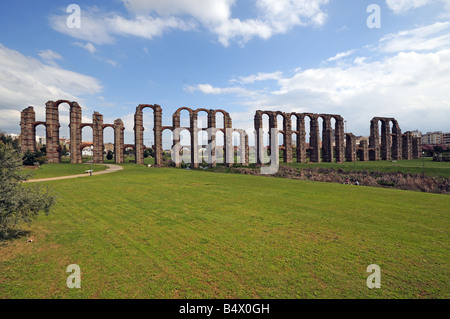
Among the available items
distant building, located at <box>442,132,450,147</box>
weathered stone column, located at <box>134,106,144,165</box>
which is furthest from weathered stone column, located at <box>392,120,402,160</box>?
distant building, located at <box>442,132,450,147</box>

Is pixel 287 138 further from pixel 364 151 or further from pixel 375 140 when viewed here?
pixel 375 140

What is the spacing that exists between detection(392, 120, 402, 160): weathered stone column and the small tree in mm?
89060

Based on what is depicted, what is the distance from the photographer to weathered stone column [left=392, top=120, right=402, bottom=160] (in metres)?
70.4

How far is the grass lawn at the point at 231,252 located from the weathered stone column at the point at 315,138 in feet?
161

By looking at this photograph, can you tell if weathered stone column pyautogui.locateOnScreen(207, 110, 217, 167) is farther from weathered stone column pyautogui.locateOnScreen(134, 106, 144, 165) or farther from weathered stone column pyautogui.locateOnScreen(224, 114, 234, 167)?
weathered stone column pyautogui.locateOnScreen(134, 106, 144, 165)

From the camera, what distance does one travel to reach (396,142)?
7088 cm

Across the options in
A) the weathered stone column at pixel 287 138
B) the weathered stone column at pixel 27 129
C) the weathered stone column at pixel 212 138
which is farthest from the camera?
the weathered stone column at pixel 287 138

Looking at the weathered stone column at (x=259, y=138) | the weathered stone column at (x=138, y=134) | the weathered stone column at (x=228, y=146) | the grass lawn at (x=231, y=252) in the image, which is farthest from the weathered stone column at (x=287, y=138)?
the grass lawn at (x=231, y=252)

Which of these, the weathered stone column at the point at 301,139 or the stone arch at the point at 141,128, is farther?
the weathered stone column at the point at 301,139

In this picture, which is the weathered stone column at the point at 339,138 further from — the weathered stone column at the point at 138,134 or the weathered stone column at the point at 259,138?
the weathered stone column at the point at 138,134

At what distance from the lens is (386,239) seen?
22.5ft

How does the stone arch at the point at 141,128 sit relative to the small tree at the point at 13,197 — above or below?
above

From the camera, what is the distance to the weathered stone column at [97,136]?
158 ft
